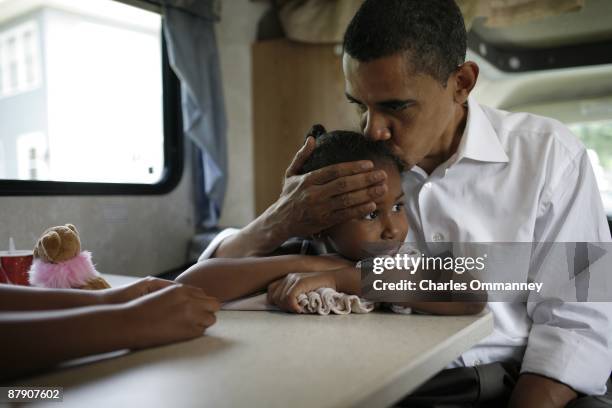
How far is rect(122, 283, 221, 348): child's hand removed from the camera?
661mm

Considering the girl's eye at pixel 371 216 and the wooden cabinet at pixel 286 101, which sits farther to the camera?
the wooden cabinet at pixel 286 101

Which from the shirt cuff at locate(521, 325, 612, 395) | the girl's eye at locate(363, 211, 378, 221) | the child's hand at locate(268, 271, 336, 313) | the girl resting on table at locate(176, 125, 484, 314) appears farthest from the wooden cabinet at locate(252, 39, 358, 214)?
the child's hand at locate(268, 271, 336, 313)

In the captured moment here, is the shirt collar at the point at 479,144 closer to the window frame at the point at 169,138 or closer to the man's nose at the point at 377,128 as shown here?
the man's nose at the point at 377,128

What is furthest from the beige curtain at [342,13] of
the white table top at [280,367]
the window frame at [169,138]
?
the white table top at [280,367]

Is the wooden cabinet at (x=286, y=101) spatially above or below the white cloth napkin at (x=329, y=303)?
above

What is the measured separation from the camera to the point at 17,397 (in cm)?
54

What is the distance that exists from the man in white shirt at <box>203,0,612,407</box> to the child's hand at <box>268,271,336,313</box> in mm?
197

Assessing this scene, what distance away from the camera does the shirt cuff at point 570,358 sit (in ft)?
3.54

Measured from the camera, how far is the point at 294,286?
3.04 ft

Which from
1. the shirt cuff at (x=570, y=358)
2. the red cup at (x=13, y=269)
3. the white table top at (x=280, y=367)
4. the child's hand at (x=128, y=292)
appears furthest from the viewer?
the red cup at (x=13, y=269)

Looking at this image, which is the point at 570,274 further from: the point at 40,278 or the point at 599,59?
the point at 599,59

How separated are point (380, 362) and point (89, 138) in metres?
2.65

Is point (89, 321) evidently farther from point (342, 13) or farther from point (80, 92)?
point (342, 13)

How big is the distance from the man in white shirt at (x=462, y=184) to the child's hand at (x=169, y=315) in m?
0.46
